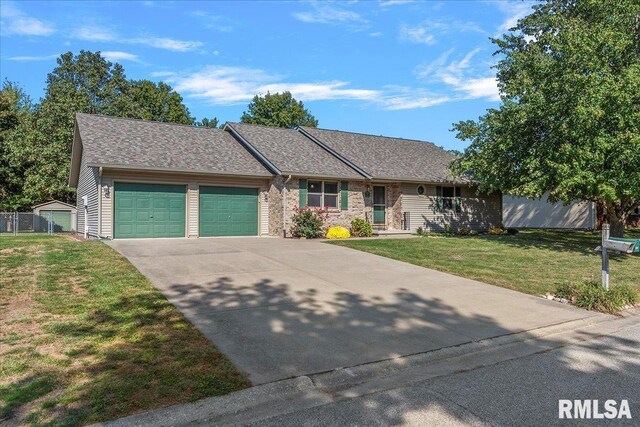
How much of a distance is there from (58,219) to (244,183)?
13.6 metres

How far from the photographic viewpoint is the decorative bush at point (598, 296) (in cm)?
710

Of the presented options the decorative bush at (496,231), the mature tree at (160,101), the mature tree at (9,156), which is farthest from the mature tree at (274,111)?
the decorative bush at (496,231)

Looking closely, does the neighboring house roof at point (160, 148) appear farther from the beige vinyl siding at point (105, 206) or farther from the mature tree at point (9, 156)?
the mature tree at point (9, 156)

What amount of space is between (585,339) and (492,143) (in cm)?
1263

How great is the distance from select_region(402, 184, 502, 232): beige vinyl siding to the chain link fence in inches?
669

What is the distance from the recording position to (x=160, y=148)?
57.7ft

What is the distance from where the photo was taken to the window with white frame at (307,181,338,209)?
1848 cm

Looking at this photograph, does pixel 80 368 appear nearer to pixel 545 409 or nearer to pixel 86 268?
pixel 545 409

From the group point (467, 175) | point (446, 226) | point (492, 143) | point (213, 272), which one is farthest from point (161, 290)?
point (467, 175)

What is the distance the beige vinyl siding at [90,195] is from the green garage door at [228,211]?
3746 millimetres

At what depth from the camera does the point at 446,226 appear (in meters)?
22.0

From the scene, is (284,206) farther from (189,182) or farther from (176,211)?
(176,211)

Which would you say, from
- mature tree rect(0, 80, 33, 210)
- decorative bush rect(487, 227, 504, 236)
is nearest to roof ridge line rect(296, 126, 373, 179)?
decorative bush rect(487, 227, 504, 236)

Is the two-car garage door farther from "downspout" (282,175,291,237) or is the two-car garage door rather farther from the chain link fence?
the chain link fence
